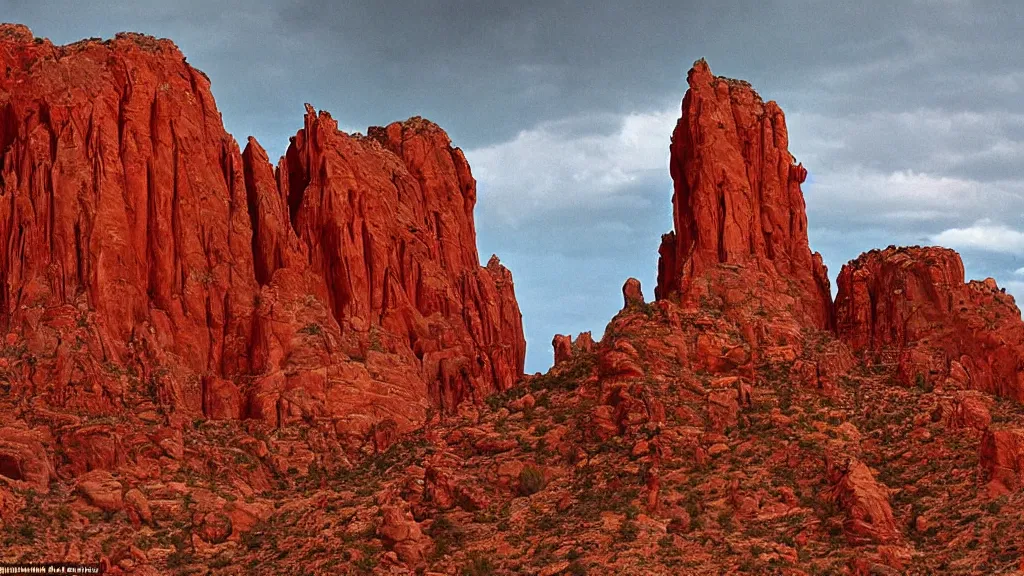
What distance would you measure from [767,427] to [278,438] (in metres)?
34.0

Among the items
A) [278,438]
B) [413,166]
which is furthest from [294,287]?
[413,166]

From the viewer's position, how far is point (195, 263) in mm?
150750

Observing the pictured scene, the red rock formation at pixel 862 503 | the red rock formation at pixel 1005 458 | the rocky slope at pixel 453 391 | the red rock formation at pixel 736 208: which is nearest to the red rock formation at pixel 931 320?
the rocky slope at pixel 453 391

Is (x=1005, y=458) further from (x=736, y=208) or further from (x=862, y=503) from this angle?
(x=736, y=208)

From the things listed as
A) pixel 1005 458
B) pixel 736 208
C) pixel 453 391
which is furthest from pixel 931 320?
pixel 453 391

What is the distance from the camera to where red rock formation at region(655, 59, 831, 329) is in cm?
14862

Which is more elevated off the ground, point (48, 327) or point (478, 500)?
point (48, 327)

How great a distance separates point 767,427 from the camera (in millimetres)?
134125

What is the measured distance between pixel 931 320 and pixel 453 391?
36.7 m

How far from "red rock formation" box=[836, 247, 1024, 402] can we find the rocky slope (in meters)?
0.20

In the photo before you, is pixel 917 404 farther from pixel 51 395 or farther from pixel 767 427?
pixel 51 395

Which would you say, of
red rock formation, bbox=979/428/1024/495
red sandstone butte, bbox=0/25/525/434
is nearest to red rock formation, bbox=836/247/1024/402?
red rock formation, bbox=979/428/1024/495

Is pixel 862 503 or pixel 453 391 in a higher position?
pixel 453 391

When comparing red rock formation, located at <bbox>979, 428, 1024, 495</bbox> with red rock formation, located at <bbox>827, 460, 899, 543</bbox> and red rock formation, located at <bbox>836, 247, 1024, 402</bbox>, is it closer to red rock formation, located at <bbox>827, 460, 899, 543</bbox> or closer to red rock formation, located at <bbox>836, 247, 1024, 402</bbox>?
red rock formation, located at <bbox>827, 460, 899, 543</bbox>
